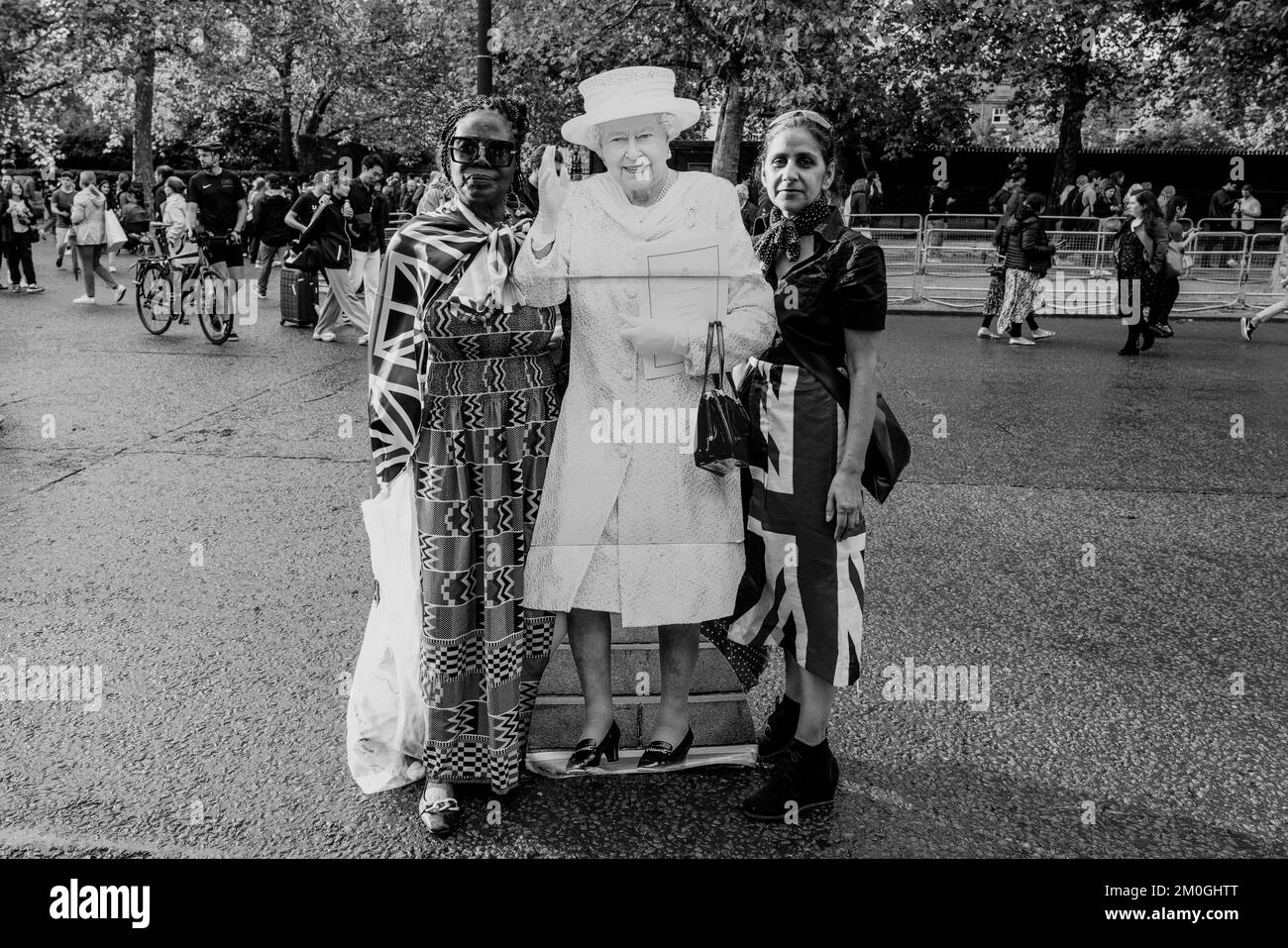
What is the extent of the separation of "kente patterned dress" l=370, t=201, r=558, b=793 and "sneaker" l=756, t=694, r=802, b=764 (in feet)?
2.57

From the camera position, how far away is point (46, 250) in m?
26.5

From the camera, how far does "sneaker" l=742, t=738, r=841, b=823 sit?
2.99 metres

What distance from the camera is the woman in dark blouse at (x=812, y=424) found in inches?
111

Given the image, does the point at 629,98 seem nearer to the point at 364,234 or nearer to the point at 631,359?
the point at 631,359

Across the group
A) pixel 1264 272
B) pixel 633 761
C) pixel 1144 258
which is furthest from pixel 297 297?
pixel 1264 272

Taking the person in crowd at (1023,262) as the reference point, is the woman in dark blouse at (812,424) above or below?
below

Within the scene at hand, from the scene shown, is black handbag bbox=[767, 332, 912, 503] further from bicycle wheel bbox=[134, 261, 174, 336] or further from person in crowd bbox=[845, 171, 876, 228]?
person in crowd bbox=[845, 171, 876, 228]

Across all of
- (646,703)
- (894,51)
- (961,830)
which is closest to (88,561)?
(646,703)

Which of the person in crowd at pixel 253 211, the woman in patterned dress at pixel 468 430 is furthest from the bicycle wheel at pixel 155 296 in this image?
the woman in patterned dress at pixel 468 430

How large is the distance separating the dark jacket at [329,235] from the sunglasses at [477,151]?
9.48 metres

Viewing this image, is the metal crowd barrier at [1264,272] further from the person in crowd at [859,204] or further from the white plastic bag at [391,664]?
the white plastic bag at [391,664]

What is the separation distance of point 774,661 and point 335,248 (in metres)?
9.28

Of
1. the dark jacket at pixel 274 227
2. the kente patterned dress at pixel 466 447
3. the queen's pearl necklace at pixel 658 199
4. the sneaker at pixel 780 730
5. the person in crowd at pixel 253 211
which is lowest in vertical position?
the sneaker at pixel 780 730

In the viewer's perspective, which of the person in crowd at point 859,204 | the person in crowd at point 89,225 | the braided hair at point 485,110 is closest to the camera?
A: the braided hair at point 485,110
